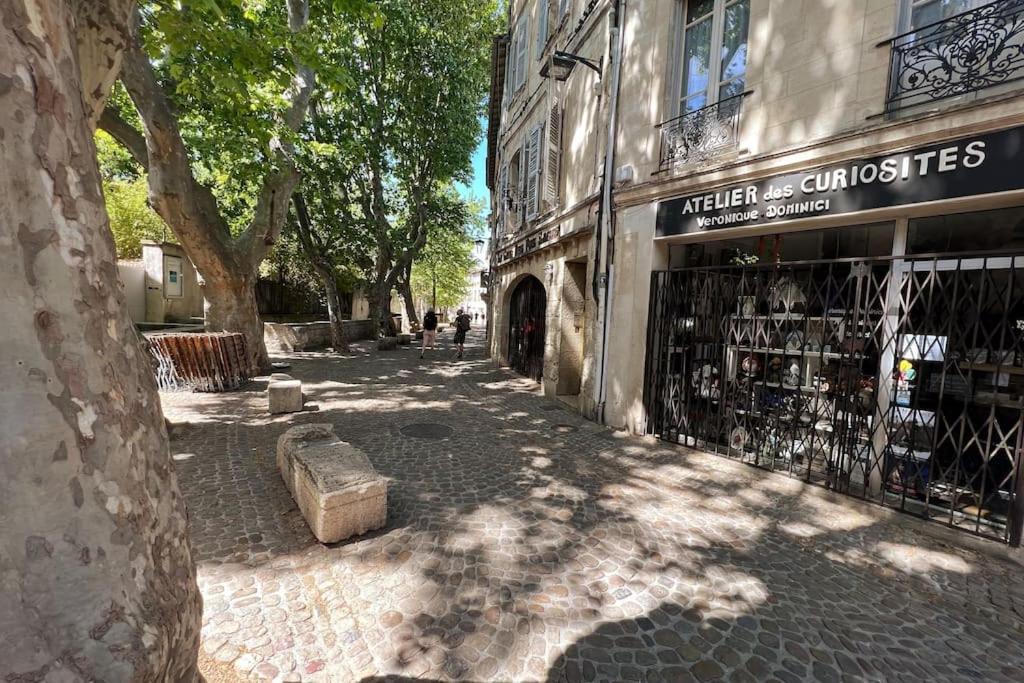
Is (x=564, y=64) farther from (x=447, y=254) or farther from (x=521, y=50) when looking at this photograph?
(x=447, y=254)

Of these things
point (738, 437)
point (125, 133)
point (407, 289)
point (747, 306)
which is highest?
point (125, 133)

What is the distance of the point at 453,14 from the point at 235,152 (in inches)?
491

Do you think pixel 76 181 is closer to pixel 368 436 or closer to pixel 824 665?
pixel 824 665

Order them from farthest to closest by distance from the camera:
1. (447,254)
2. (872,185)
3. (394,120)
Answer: (447,254) < (394,120) < (872,185)

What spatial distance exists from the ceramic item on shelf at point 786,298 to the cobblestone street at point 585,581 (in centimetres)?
210

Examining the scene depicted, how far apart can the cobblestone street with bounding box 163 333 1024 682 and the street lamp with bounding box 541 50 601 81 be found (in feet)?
21.9

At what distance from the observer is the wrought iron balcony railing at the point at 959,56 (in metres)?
3.79

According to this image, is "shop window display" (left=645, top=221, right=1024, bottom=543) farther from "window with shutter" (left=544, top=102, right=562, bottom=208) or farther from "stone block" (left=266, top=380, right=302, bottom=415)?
"stone block" (left=266, top=380, right=302, bottom=415)

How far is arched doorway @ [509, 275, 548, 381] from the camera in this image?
11.5m

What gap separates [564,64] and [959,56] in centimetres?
580

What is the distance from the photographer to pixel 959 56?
4.03m

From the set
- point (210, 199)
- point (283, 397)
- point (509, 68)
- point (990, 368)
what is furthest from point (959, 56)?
point (509, 68)

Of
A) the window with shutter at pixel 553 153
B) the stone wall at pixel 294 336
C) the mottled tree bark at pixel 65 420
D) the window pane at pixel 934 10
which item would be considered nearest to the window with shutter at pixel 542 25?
the window with shutter at pixel 553 153

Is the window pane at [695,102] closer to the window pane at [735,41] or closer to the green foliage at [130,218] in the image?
the window pane at [735,41]
